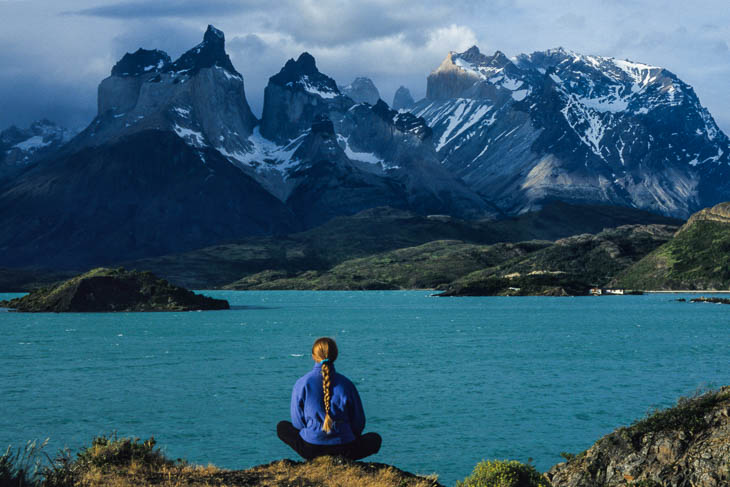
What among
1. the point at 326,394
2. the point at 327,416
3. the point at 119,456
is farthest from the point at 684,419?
the point at 119,456

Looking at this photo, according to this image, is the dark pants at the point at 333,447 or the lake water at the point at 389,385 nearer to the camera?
the dark pants at the point at 333,447

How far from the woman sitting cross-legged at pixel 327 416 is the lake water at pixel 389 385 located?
15560mm

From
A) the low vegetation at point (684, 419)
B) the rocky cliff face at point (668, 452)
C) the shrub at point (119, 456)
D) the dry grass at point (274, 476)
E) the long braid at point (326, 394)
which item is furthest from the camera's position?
the low vegetation at point (684, 419)

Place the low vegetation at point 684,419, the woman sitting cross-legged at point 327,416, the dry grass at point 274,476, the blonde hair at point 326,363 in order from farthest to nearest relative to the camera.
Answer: the low vegetation at point 684,419, the dry grass at point 274,476, the woman sitting cross-legged at point 327,416, the blonde hair at point 326,363

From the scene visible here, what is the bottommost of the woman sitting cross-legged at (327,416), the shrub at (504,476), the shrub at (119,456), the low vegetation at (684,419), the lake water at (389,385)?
the lake water at (389,385)

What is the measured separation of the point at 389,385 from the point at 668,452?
160ft

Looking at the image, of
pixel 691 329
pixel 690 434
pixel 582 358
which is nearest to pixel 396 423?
pixel 690 434

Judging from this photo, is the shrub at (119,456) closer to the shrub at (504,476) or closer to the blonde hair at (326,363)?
the blonde hair at (326,363)

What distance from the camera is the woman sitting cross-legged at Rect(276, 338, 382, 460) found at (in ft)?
68.7

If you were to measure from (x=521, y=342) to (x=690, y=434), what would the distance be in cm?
10028

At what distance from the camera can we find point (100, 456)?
23766 millimetres

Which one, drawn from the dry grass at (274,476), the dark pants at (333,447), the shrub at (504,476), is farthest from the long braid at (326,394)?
the shrub at (504,476)

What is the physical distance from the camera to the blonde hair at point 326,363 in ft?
65.4

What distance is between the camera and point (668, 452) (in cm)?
2431
